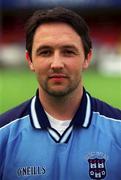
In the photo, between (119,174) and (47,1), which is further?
(47,1)

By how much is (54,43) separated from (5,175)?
608 millimetres

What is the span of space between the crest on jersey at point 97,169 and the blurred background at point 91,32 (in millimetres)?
14099

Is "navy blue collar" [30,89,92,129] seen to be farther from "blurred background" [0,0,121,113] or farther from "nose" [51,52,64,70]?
"blurred background" [0,0,121,113]

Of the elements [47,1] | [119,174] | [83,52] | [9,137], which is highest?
[47,1]

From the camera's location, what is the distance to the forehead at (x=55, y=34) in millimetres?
2873

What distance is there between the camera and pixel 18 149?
2883 millimetres

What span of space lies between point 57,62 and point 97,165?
48 cm

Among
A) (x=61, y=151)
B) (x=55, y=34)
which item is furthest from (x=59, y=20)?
(x=61, y=151)

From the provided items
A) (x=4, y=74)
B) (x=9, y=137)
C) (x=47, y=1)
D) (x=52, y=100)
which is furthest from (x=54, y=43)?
(x=47, y=1)

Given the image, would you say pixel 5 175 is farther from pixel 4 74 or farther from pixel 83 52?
pixel 4 74

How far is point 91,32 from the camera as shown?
2159 centimetres

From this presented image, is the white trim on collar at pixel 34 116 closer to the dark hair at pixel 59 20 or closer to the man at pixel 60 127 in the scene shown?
the man at pixel 60 127

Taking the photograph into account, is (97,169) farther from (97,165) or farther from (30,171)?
(30,171)

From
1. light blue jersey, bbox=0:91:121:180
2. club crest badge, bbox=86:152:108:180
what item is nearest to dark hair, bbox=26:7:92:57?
light blue jersey, bbox=0:91:121:180
